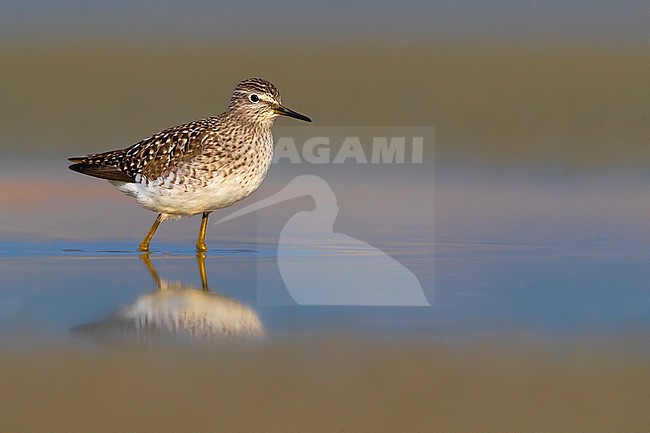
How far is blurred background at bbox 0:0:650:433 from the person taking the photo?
295 inches

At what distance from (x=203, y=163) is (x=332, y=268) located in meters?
1.75

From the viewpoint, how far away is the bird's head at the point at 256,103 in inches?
484

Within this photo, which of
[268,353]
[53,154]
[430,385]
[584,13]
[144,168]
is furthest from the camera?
[584,13]

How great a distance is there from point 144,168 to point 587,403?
5.90m

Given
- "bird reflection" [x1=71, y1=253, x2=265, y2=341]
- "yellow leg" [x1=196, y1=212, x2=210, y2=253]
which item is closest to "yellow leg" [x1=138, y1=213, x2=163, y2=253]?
"yellow leg" [x1=196, y1=212, x2=210, y2=253]

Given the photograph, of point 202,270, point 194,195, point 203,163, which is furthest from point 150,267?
point 203,163

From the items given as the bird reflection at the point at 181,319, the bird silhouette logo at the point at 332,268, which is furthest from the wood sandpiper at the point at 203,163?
the bird reflection at the point at 181,319

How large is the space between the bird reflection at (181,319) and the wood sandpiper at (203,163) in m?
1.78

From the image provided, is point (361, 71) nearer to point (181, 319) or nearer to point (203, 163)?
point (203, 163)

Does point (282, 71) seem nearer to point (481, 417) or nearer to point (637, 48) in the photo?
point (637, 48)

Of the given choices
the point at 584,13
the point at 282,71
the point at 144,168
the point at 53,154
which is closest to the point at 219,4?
the point at 282,71

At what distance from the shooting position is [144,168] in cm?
1202

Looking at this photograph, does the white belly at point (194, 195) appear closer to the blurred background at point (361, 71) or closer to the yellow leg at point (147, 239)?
the yellow leg at point (147, 239)

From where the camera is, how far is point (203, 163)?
1165 centimetres
